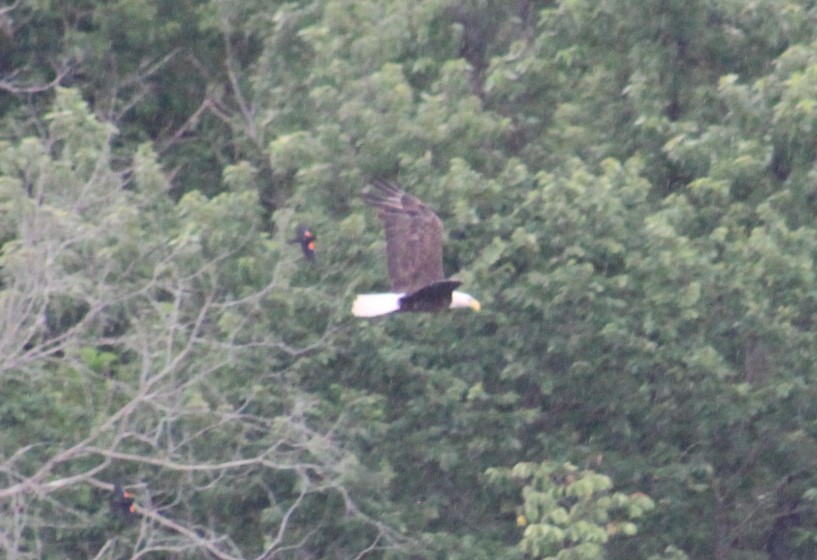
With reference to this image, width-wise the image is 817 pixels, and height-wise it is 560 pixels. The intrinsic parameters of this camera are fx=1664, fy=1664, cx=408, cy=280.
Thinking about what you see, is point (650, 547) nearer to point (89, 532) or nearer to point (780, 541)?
point (780, 541)

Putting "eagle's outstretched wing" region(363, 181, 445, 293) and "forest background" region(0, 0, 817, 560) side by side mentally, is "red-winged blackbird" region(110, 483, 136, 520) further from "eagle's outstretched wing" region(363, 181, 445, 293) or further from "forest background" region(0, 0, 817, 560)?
"eagle's outstretched wing" region(363, 181, 445, 293)

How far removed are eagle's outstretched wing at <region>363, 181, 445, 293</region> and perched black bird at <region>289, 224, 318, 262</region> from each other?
0.85 m

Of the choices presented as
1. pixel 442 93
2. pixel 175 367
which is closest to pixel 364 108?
pixel 442 93

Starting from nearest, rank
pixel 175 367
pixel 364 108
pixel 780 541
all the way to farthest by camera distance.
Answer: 1. pixel 175 367
2. pixel 364 108
3. pixel 780 541

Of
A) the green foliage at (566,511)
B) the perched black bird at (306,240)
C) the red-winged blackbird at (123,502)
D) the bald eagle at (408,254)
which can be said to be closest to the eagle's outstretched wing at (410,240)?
the bald eagle at (408,254)

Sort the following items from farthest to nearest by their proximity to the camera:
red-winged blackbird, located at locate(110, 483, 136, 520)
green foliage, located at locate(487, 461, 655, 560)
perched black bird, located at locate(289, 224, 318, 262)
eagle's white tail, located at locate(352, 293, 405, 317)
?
perched black bird, located at locate(289, 224, 318, 262)
red-winged blackbird, located at locate(110, 483, 136, 520)
green foliage, located at locate(487, 461, 655, 560)
eagle's white tail, located at locate(352, 293, 405, 317)

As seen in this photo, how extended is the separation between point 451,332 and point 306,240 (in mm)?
955

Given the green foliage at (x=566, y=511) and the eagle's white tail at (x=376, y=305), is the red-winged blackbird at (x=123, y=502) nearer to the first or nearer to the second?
the eagle's white tail at (x=376, y=305)

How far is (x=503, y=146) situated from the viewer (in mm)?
10023

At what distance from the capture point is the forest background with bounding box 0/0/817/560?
862cm

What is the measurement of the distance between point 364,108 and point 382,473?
2027mm

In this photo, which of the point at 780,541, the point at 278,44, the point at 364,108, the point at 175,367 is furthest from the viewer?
the point at 278,44

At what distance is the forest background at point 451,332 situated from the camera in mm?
8617

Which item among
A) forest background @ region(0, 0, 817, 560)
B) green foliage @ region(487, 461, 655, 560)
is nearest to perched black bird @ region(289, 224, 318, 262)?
forest background @ region(0, 0, 817, 560)
